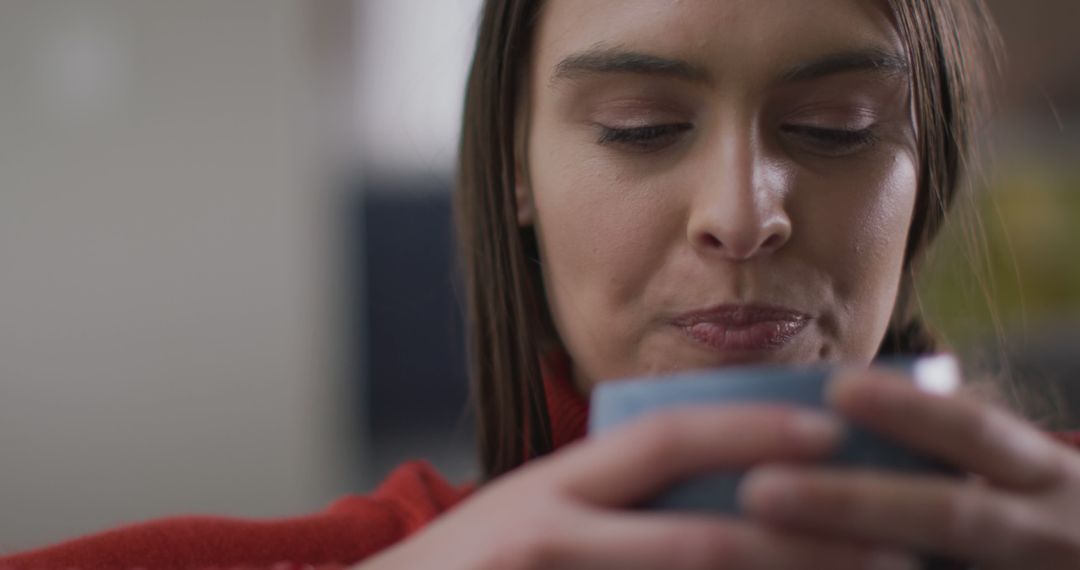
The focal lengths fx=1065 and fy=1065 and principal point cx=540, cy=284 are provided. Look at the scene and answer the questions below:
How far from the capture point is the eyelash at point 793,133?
1.95 ft

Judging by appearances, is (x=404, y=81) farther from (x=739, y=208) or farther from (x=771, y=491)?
(x=771, y=491)

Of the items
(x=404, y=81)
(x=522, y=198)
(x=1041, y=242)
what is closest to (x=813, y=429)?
(x=522, y=198)

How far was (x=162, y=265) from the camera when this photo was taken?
8.05ft

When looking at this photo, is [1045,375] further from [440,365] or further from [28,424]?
[28,424]

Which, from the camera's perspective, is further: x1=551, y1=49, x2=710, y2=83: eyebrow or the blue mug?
x1=551, y1=49, x2=710, y2=83: eyebrow

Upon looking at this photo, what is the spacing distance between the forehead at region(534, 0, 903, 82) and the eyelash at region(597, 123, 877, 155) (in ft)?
0.13

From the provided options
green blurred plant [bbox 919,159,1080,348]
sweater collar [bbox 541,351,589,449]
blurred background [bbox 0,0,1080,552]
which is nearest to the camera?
sweater collar [bbox 541,351,589,449]

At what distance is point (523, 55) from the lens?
28.8 inches

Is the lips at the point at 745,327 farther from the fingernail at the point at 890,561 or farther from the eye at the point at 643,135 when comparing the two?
the fingernail at the point at 890,561

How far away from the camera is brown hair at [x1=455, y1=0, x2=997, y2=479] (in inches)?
26.7

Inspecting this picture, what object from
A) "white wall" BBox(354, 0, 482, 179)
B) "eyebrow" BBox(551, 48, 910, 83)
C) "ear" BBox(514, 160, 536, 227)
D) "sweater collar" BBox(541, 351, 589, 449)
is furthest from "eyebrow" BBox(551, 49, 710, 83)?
"white wall" BBox(354, 0, 482, 179)

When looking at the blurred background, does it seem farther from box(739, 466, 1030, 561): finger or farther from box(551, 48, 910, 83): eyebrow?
box(739, 466, 1030, 561): finger

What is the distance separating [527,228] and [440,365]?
189 cm

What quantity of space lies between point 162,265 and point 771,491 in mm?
2348
